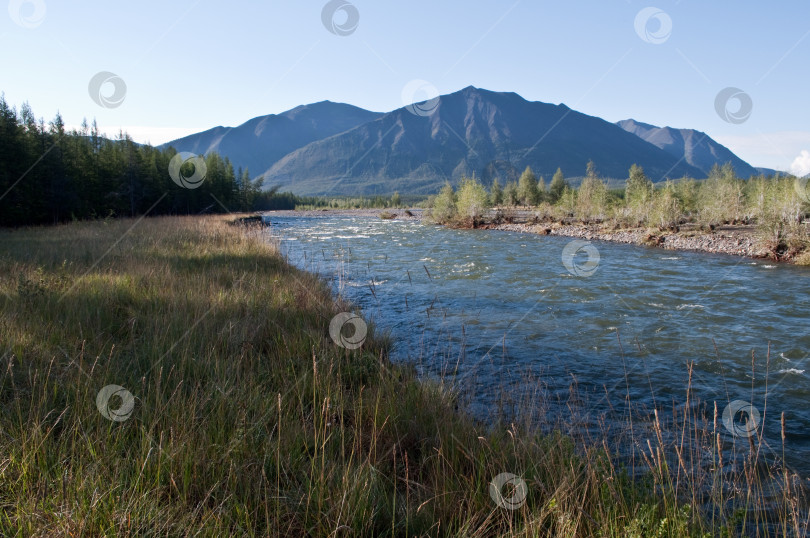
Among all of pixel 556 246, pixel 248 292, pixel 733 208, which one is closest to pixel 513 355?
pixel 248 292

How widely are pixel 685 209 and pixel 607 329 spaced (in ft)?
127

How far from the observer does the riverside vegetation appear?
918 inches

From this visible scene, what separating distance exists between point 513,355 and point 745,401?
3302mm

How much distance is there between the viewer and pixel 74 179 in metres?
34.7

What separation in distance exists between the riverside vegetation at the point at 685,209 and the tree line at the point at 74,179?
28973 millimetres

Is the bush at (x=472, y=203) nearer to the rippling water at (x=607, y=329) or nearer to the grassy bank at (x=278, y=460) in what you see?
the rippling water at (x=607, y=329)

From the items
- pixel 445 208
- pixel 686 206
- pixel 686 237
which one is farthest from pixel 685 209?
pixel 445 208

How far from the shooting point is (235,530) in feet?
7.59

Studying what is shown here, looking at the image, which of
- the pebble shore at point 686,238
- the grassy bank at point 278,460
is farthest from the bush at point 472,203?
the grassy bank at point 278,460

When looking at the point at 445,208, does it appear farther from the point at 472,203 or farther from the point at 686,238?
the point at 686,238

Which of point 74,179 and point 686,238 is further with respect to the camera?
point 74,179

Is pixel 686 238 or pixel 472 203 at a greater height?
pixel 472 203

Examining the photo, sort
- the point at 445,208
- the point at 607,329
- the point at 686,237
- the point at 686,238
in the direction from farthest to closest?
the point at 445,208 < the point at 686,237 < the point at 686,238 < the point at 607,329

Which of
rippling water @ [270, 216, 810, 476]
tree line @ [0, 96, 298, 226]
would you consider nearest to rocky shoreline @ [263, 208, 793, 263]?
rippling water @ [270, 216, 810, 476]
